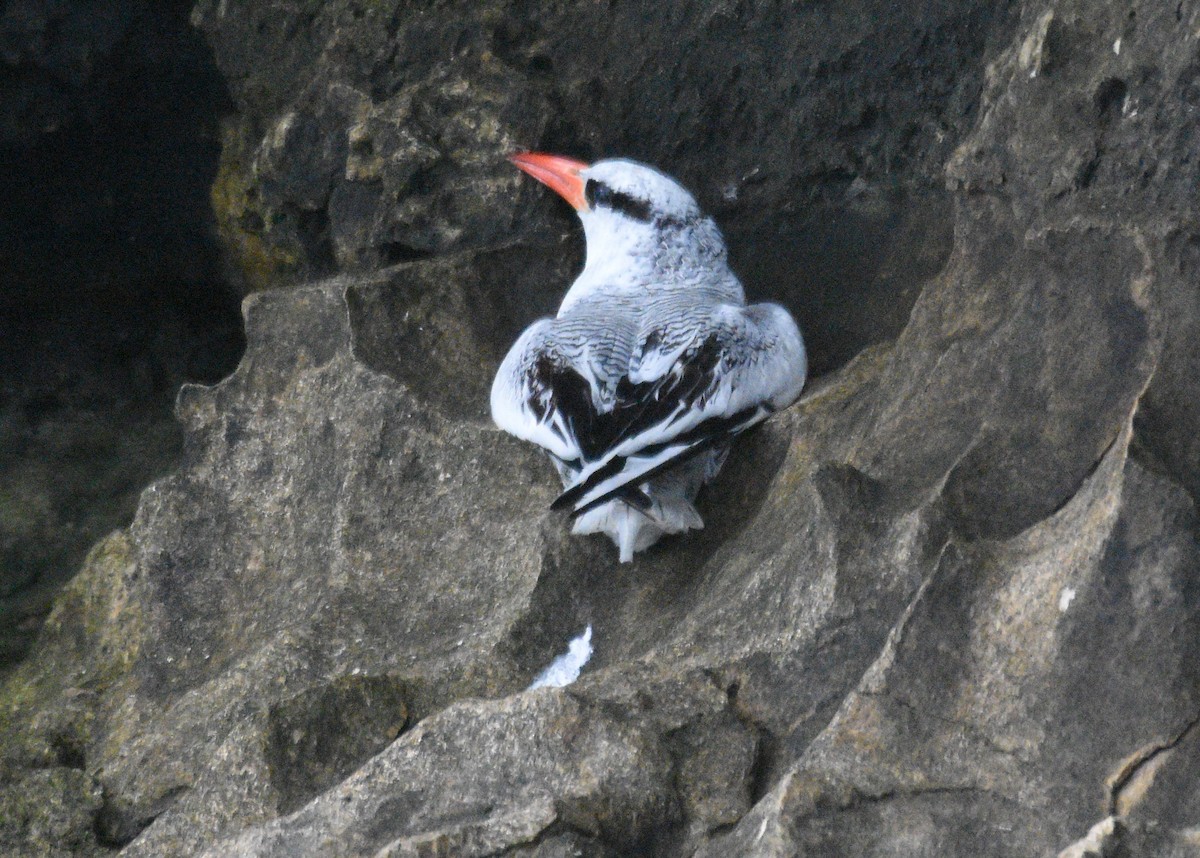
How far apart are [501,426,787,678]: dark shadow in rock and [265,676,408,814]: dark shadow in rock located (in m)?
0.44

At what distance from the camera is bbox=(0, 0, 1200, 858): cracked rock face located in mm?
3428

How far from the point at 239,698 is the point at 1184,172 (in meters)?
3.25

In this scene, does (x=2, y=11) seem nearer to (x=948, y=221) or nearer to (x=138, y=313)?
(x=138, y=313)

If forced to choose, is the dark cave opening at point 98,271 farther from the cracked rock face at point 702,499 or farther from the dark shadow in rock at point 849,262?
the dark shadow in rock at point 849,262

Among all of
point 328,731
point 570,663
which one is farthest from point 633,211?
point 328,731

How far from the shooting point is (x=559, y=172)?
638 cm

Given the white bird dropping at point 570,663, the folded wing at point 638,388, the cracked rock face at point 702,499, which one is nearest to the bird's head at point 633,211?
the cracked rock face at point 702,499

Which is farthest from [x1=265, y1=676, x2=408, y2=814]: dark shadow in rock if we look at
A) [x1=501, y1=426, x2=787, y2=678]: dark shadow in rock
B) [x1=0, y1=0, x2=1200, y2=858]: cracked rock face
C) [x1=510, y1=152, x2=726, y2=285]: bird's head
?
[x1=510, y1=152, x2=726, y2=285]: bird's head

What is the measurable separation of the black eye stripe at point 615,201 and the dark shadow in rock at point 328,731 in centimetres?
235

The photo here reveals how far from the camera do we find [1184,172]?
3.95 metres

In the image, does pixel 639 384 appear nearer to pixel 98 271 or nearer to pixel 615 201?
pixel 615 201

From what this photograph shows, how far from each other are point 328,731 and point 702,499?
1.49 m

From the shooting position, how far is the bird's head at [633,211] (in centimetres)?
637

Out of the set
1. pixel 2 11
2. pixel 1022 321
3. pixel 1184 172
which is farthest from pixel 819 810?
pixel 2 11
